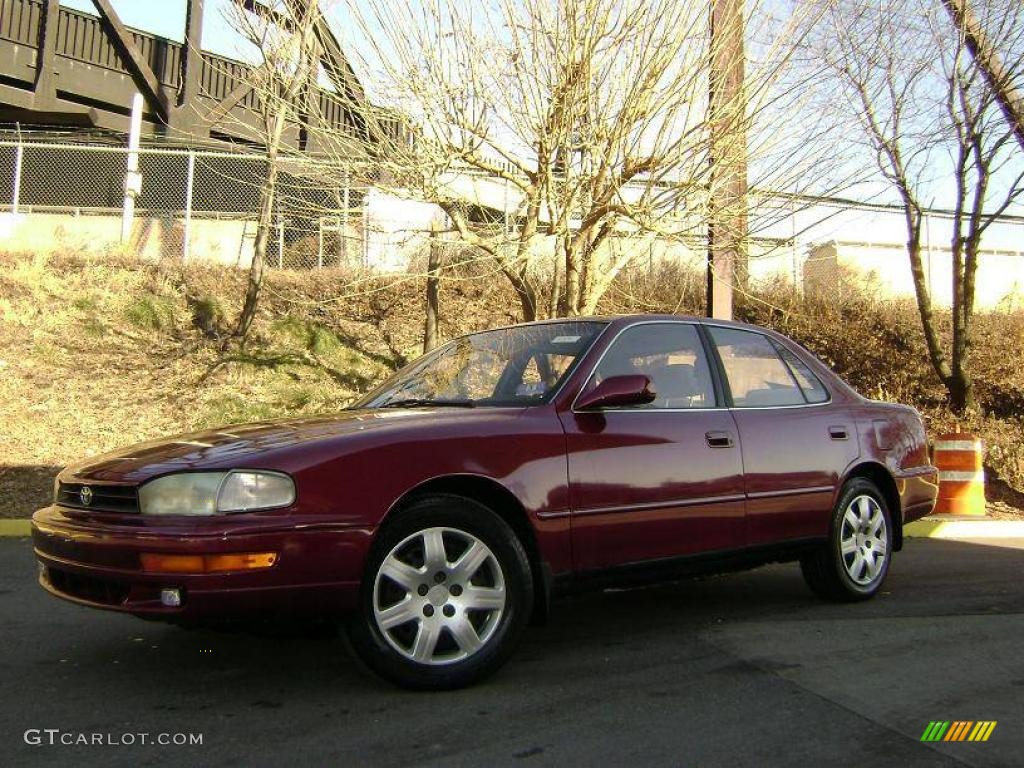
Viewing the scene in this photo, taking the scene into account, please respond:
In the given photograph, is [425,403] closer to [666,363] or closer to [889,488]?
[666,363]

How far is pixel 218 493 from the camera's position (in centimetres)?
334

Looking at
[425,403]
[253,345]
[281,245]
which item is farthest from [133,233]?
[425,403]

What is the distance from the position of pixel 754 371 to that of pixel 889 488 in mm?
1180

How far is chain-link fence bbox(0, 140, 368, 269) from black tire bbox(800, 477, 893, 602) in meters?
10.3

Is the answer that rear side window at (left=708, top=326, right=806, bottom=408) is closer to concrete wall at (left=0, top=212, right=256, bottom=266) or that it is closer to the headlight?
the headlight

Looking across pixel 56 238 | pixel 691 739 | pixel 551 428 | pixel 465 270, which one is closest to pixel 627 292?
pixel 465 270

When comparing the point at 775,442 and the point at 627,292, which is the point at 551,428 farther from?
the point at 627,292

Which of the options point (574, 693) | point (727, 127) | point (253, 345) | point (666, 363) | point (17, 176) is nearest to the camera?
point (574, 693)

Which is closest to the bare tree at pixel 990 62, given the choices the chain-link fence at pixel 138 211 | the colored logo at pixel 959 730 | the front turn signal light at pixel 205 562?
the chain-link fence at pixel 138 211

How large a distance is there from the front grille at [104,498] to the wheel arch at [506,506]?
1.06 metres

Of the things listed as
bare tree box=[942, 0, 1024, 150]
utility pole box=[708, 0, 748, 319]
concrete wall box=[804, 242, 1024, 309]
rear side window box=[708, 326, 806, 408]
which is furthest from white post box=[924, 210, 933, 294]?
rear side window box=[708, 326, 806, 408]

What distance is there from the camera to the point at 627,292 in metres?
15.3

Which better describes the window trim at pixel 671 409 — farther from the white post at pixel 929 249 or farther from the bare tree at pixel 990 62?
the white post at pixel 929 249

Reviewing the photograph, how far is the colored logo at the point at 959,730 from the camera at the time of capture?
326 cm
